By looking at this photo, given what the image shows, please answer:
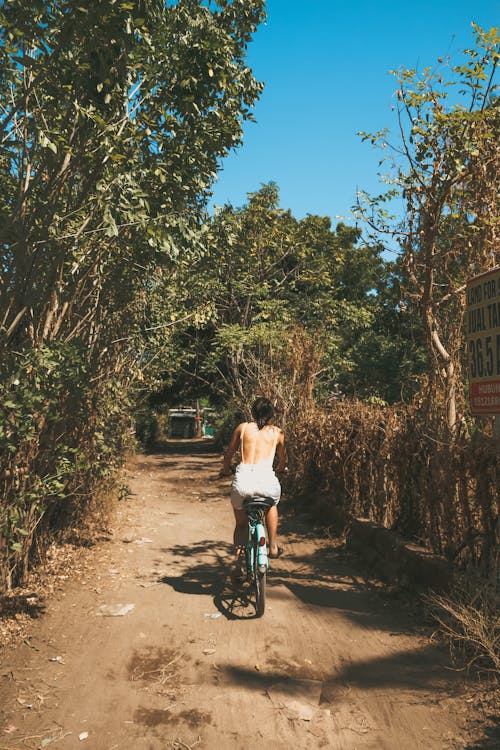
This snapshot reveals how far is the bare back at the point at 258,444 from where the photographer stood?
577cm

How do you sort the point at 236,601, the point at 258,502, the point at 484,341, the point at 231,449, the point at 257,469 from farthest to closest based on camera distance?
the point at 231,449 → the point at 236,601 → the point at 257,469 → the point at 258,502 → the point at 484,341

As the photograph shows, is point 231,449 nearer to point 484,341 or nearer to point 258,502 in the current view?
point 258,502

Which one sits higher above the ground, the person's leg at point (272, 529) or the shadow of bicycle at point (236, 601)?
the person's leg at point (272, 529)

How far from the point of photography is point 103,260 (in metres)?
7.01

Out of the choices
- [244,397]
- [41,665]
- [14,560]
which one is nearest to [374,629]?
[41,665]

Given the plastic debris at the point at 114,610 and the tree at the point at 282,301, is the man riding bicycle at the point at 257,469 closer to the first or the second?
the plastic debris at the point at 114,610

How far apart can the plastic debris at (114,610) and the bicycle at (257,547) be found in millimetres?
1206

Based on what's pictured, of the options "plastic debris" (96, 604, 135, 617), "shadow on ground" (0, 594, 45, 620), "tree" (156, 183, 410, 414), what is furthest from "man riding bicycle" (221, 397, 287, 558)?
"tree" (156, 183, 410, 414)

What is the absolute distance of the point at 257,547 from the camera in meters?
5.44

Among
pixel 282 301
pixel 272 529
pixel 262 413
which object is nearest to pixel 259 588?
pixel 272 529

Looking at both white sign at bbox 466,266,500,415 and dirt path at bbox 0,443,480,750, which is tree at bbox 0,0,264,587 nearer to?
dirt path at bbox 0,443,480,750

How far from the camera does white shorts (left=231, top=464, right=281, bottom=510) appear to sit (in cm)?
555

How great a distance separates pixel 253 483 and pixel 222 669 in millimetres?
1644

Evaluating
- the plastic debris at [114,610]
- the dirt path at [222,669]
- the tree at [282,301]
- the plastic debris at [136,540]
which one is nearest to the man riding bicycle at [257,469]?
the dirt path at [222,669]
